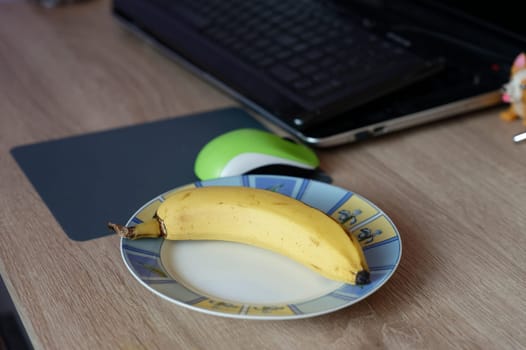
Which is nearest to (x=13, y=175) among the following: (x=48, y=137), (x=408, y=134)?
(x=48, y=137)

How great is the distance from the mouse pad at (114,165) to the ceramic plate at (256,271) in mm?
69

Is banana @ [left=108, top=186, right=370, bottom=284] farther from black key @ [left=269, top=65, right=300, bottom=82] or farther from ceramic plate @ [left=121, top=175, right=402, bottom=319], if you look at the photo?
black key @ [left=269, top=65, right=300, bottom=82]

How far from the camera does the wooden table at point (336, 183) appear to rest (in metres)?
0.50

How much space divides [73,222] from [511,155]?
1.44 ft

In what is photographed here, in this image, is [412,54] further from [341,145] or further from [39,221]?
[39,221]

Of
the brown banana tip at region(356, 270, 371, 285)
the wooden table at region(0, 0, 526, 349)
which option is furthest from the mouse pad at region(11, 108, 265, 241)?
the brown banana tip at region(356, 270, 371, 285)

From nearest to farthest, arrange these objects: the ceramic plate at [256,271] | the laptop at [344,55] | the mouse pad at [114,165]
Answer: the ceramic plate at [256,271] → the mouse pad at [114,165] → the laptop at [344,55]

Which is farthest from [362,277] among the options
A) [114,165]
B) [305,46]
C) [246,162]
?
[305,46]

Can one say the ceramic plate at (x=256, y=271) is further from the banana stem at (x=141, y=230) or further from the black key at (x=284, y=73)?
the black key at (x=284, y=73)

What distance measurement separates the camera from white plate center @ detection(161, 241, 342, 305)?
520 millimetres

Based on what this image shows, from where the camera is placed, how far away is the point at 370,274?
1.71 feet

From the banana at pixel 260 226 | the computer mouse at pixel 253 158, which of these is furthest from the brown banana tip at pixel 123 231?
the computer mouse at pixel 253 158

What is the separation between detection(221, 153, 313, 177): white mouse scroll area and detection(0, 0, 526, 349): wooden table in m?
0.07

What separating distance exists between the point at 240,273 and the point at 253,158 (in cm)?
15
